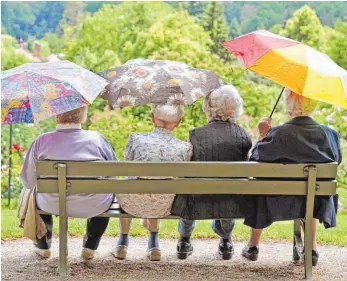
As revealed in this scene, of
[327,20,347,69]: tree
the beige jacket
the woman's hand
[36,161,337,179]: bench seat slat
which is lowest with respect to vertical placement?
the beige jacket

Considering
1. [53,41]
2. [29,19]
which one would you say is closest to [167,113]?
[53,41]

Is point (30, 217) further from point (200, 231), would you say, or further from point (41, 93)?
point (200, 231)

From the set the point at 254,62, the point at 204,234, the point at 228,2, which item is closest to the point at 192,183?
the point at 254,62

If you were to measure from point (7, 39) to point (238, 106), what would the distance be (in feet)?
57.4

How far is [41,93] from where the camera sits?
13.4 feet

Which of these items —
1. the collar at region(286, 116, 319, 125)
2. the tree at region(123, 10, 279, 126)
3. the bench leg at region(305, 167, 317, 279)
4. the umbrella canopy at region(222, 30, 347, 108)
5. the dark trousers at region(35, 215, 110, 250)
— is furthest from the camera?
the tree at region(123, 10, 279, 126)

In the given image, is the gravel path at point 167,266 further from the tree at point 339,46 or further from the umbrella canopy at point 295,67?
the tree at point 339,46

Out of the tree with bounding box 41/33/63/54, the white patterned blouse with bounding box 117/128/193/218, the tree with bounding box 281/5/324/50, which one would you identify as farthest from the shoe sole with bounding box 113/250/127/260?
the tree with bounding box 281/5/324/50

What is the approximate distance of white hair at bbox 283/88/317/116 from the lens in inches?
169

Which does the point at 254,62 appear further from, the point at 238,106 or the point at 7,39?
the point at 7,39

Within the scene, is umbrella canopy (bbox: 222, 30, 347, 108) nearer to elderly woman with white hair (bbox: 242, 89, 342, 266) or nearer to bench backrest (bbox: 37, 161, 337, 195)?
elderly woman with white hair (bbox: 242, 89, 342, 266)

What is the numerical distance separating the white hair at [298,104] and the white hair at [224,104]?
0.28 m

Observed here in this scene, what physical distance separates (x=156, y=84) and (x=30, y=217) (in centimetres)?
105

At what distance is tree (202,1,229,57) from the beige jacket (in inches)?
706
